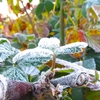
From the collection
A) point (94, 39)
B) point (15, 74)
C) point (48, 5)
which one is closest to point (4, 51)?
point (15, 74)

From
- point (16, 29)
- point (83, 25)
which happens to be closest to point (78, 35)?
point (83, 25)

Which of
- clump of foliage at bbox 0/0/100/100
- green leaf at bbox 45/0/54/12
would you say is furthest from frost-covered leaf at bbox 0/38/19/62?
green leaf at bbox 45/0/54/12

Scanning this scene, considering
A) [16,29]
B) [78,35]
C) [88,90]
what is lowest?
[88,90]

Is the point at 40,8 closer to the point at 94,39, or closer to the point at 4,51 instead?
the point at 94,39

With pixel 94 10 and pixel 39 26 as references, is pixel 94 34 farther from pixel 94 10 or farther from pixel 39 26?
pixel 39 26

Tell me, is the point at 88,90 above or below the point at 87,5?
below

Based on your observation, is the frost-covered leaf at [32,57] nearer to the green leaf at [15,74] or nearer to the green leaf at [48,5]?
the green leaf at [15,74]

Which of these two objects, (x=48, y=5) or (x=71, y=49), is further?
(x=48, y=5)
